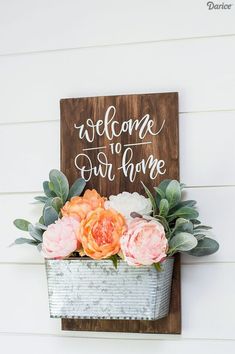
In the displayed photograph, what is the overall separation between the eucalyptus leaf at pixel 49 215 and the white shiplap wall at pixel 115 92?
0.52 ft

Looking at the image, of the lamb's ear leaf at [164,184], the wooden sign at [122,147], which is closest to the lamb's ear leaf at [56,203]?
the wooden sign at [122,147]

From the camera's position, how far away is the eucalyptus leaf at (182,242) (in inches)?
44.2

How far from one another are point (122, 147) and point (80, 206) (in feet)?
0.61

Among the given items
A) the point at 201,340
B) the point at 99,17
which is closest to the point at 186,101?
the point at 99,17

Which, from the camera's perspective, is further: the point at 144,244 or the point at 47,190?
the point at 47,190

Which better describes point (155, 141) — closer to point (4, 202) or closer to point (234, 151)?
point (234, 151)

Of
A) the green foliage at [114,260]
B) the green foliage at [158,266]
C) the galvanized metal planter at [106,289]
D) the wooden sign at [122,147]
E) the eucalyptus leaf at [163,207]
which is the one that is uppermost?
the wooden sign at [122,147]

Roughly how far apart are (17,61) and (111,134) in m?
0.31

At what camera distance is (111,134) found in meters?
1.29

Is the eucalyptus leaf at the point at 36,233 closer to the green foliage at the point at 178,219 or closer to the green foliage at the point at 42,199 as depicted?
the green foliage at the point at 42,199

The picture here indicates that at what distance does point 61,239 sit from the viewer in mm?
1136

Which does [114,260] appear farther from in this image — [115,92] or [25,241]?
[115,92]

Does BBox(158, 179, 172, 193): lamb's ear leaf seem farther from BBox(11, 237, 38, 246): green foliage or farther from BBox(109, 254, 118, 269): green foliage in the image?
BBox(11, 237, 38, 246): green foliage

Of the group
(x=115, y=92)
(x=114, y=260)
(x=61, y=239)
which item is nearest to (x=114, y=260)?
(x=114, y=260)
